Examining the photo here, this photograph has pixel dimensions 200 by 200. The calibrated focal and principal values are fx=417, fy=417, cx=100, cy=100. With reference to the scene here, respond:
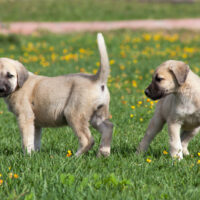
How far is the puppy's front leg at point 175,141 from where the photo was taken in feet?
16.2

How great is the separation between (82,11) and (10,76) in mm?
23846

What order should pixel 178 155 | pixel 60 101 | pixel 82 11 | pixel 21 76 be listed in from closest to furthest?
pixel 178 155, pixel 60 101, pixel 21 76, pixel 82 11

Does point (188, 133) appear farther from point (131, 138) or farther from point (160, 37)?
point (160, 37)

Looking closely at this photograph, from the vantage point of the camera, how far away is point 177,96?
510cm

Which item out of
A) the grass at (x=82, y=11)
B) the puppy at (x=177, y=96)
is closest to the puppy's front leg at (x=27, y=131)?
the puppy at (x=177, y=96)

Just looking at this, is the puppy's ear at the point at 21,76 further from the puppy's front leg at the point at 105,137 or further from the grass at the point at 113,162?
the puppy's front leg at the point at 105,137

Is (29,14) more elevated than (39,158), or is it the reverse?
(39,158)

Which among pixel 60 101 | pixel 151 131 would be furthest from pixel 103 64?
pixel 151 131

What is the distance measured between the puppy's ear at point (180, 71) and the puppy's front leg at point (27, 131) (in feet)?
6.22

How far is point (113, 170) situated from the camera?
14.5 ft

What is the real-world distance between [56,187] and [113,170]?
0.81 m

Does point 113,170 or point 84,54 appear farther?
point 84,54

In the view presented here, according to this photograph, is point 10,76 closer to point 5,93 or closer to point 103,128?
point 5,93

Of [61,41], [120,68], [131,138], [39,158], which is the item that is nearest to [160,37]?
[61,41]
